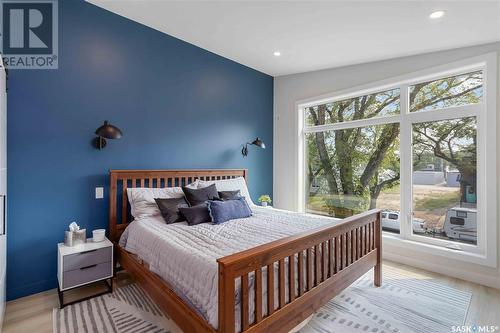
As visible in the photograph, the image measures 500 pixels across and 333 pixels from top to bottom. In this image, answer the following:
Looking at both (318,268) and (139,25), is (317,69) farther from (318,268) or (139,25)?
(318,268)

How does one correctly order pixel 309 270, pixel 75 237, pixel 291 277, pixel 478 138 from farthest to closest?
pixel 478 138 < pixel 75 237 < pixel 309 270 < pixel 291 277

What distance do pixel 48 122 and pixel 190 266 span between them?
2128 mm

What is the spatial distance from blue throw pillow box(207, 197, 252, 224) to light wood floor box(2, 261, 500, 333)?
1.22 metres

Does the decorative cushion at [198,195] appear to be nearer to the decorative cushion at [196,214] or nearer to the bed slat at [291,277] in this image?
the decorative cushion at [196,214]

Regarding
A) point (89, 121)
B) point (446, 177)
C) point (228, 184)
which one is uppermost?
point (89, 121)

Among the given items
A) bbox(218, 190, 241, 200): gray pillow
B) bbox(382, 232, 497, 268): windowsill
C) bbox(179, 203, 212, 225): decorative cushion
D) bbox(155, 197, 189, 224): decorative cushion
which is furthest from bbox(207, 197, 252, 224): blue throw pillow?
bbox(382, 232, 497, 268): windowsill

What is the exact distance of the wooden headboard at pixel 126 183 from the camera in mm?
2812

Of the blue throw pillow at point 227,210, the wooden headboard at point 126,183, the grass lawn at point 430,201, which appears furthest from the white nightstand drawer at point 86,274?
the grass lawn at point 430,201

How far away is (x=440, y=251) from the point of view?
119 inches

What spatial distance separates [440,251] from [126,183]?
3.86m

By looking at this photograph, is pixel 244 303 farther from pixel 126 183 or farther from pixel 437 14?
pixel 437 14

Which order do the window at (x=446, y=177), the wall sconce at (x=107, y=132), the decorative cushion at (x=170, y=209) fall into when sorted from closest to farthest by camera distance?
the wall sconce at (x=107, y=132) → the decorative cushion at (x=170, y=209) → the window at (x=446, y=177)

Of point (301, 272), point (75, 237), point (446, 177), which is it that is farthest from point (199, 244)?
point (446, 177)

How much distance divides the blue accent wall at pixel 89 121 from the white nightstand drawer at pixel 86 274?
0.45 m
